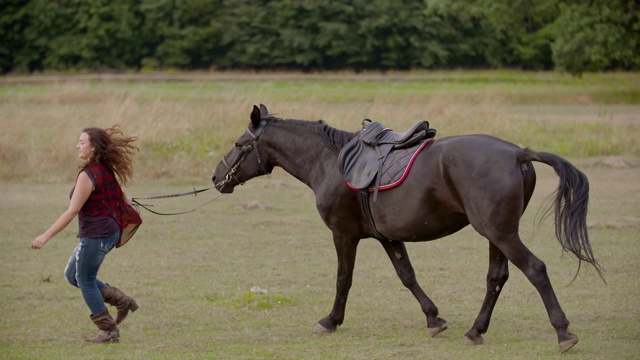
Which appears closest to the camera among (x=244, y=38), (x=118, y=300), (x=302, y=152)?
(x=118, y=300)

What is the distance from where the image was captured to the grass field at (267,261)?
777cm

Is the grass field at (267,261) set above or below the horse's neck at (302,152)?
below

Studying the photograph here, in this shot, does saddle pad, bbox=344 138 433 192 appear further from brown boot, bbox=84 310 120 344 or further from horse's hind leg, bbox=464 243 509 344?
brown boot, bbox=84 310 120 344

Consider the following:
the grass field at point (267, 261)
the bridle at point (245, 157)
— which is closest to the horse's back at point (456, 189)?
the grass field at point (267, 261)

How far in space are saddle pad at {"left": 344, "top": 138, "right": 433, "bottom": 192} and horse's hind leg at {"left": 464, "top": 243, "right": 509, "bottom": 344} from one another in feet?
3.01

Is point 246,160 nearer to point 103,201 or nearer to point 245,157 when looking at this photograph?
point 245,157

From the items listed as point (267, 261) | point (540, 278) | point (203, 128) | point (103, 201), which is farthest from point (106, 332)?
point (203, 128)

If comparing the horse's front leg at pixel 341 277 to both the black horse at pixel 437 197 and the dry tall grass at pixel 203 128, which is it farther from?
the dry tall grass at pixel 203 128

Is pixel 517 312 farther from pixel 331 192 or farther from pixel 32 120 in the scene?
pixel 32 120

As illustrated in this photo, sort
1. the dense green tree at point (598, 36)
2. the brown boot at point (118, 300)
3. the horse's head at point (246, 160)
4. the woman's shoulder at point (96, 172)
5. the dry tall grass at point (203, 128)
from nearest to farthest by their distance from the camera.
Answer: the woman's shoulder at point (96, 172), the brown boot at point (118, 300), the horse's head at point (246, 160), the dry tall grass at point (203, 128), the dense green tree at point (598, 36)

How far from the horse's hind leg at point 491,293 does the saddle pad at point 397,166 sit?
0.92m

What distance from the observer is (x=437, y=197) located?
7.39m

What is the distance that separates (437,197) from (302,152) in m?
1.55

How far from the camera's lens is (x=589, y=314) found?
8.54 m
